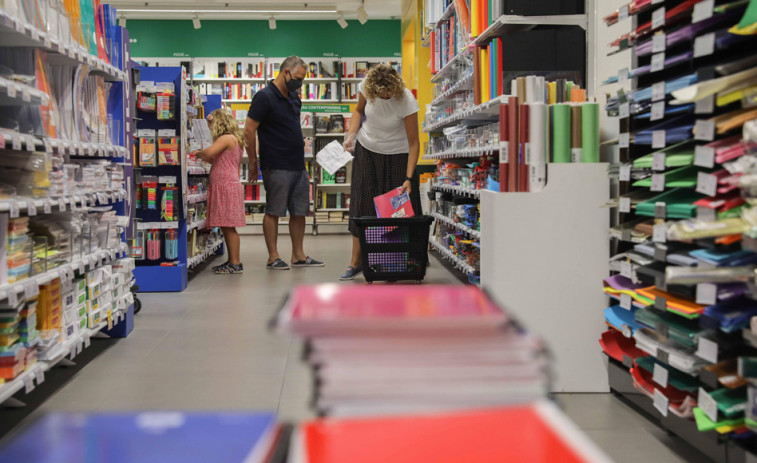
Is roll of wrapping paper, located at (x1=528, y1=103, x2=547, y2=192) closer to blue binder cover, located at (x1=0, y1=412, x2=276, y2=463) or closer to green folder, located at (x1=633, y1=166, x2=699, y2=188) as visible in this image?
green folder, located at (x1=633, y1=166, x2=699, y2=188)

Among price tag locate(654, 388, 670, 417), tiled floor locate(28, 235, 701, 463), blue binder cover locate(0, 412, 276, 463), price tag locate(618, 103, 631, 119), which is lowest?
tiled floor locate(28, 235, 701, 463)

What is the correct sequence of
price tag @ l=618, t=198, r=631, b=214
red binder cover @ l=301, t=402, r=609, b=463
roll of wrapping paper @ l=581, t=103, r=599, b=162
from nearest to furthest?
red binder cover @ l=301, t=402, r=609, b=463 < price tag @ l=618, t=198, r=631, b=214 < roll of wrapping paper @ l=581, t=103, r=599, b=162

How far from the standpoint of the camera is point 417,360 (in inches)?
33.9

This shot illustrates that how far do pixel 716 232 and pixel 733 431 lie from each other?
2.00 ft

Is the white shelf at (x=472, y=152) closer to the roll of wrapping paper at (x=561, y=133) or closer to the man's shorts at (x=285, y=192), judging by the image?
the roll of wrapping paper at (x=561, y=133)

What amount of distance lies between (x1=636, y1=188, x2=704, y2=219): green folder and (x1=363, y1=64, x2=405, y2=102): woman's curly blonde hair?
136 inches

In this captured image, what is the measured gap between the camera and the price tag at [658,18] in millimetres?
2480

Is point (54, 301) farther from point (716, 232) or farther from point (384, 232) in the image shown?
point (384, 232)

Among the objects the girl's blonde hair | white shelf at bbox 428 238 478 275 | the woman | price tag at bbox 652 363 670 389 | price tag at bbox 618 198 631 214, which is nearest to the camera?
price tag at bbox 652 363 670 389

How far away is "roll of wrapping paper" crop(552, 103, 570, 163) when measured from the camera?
3.11 meters

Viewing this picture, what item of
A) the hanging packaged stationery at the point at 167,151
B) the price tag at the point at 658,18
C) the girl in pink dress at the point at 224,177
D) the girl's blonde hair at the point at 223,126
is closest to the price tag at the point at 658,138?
the price tag at the point at 658,18

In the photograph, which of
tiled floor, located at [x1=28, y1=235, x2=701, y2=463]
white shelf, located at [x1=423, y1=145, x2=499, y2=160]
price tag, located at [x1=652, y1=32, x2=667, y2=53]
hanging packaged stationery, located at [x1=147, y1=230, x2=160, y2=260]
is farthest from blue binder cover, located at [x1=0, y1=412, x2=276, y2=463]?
hanging packaged stationery, located at [x1=147, y1=230, x2=160, y2=260]

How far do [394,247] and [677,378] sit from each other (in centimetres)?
336

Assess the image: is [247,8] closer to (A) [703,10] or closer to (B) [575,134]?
(B) [575,134]
